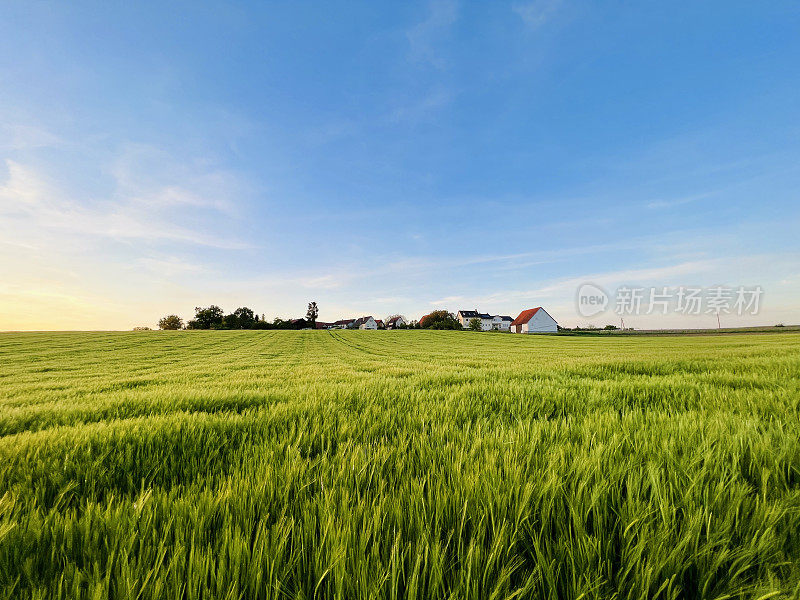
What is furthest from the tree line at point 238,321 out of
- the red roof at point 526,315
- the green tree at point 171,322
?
the red roof at point 526,315

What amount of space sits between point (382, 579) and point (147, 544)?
0.81 metres

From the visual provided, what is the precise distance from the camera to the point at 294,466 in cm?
151

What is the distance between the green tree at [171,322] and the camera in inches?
3775

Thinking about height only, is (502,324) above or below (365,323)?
below

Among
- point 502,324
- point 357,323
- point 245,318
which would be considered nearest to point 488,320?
point 502,324

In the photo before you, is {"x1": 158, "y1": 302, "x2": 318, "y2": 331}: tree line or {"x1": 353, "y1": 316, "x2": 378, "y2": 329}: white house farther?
{"x1": 353, "y1": 316, "x2": 378, "y2": 329}: white house

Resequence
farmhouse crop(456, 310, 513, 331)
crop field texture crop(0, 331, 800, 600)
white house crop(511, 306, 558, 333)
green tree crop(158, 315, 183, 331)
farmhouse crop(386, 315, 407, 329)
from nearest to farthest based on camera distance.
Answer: crop field texture crop(0, 331, 800, 600)
white house crop(511, 306, 558, 333)
green tree crop(158, 315, 183, 331)
farmhouse crop(456, 310, 513, 331)
farmhouse crop(386, 315, 407, 329)

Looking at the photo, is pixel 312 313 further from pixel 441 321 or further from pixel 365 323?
pixel 441 321

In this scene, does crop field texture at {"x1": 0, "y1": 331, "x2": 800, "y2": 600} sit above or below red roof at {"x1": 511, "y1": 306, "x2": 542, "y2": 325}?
below

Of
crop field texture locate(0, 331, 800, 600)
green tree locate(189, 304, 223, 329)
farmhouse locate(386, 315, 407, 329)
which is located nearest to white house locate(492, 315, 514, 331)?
farmhouse locate(386, 315, 407, 329)

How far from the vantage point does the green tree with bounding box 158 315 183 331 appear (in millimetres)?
95881

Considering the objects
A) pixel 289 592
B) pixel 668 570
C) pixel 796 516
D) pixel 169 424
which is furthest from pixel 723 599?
pixel 169 424

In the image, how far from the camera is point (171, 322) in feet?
316

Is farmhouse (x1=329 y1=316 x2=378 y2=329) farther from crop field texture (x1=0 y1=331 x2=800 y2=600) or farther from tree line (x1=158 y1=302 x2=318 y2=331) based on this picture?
crop field texture (x1=0 y1=331 x2=800 y2=600)
